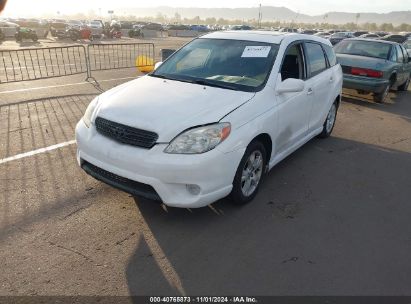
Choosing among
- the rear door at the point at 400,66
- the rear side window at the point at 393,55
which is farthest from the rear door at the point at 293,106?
the rear door at the point at 400,66

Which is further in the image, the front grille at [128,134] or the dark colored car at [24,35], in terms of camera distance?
the dark colored car at [24,35]

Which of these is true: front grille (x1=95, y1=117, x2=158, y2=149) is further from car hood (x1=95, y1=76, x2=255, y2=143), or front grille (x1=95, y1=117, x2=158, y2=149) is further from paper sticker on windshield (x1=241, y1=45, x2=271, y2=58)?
paper sticker on windshield (x1=241, y1=45, x2=271, y2=58)

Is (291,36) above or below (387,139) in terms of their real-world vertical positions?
above

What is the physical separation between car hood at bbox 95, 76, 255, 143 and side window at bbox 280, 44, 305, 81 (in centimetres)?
93

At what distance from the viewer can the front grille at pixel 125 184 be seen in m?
3.18

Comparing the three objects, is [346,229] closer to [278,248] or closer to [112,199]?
[278,248]

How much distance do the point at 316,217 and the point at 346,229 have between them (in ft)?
1.07

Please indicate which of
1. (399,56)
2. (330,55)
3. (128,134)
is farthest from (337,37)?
(128,134)

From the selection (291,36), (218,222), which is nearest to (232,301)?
(218,222)

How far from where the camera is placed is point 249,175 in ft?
12.4

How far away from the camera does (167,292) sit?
2.62 m

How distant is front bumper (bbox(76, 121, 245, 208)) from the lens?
3.05 meters

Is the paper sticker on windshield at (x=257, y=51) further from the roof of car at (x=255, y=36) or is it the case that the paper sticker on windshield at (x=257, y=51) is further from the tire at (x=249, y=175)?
the tire at (x=249, y=175)

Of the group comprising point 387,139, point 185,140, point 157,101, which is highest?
point 157,101
